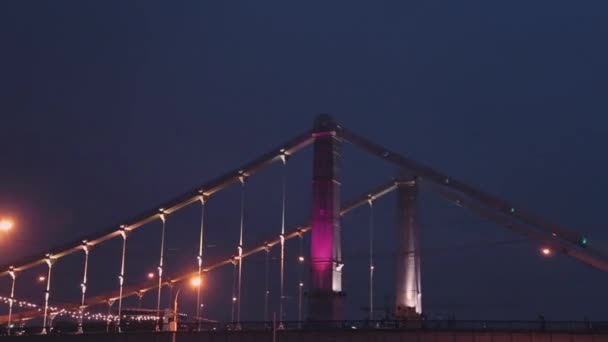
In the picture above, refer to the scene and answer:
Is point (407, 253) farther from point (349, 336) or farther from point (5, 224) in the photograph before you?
point (5, 224)

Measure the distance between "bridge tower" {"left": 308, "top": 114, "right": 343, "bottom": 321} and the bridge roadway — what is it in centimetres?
698

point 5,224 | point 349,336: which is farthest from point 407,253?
point 5,224

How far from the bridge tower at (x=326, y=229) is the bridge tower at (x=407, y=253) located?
1472 centimetres

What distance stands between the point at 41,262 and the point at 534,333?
69217 mm

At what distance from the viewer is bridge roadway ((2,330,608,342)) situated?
6159 centimetres

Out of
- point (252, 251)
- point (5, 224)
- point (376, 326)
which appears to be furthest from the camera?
point (252, 251)

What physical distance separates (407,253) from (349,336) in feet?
100

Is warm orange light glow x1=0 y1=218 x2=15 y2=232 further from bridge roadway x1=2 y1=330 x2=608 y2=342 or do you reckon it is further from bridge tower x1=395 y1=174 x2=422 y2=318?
bridge tower x1=395 y1=174 x2=422 y2=318

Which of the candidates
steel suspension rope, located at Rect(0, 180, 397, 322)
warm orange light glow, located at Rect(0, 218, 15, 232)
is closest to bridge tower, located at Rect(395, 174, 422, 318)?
steel suspension rope, located at Rect(0, 180, 397, 322)

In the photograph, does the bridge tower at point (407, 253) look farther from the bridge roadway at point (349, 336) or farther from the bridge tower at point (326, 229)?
the bridge roadway at point (349, 336)

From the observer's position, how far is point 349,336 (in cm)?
7000

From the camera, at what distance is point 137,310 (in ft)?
375

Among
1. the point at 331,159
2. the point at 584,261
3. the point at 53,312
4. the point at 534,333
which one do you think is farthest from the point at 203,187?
the point at 534,333

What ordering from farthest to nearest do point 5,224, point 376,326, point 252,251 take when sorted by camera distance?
point 252,251 → point 376,326 → point 5,224
